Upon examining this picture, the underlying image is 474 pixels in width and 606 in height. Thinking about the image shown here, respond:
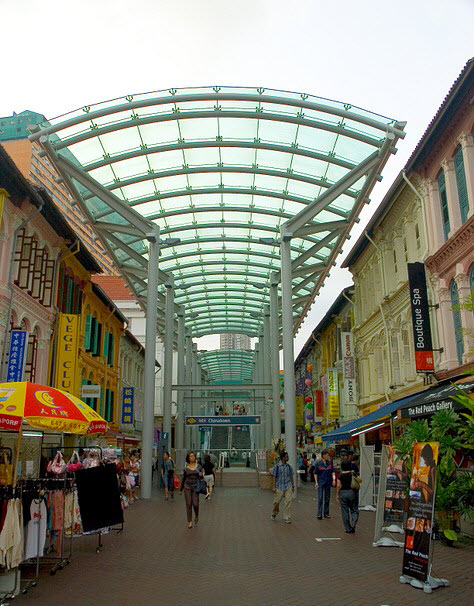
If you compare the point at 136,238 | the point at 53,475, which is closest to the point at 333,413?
the point at 136,238

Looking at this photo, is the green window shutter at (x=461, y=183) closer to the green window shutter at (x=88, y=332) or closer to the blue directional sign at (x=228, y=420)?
the blue directional sign at (x=228, y=420)

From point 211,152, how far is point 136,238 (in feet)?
20.9

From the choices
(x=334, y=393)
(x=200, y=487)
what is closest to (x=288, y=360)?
(x=200, y=487)

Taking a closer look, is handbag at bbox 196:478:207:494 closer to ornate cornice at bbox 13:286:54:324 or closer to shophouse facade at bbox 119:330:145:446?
ornate cornice at bbox 13:286:54:324

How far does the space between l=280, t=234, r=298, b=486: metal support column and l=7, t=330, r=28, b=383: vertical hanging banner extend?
10585mm

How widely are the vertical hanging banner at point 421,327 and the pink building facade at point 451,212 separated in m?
0.39

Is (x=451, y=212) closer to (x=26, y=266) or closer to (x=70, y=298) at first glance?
(x=26, y=266)

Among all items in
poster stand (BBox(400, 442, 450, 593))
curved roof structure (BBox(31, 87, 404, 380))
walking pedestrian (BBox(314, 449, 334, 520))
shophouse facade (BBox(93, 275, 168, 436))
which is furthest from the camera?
shophouse facade (BBox(93, 275, 168, 436))

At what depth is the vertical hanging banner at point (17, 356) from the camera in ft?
53.1

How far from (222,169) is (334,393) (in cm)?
1754

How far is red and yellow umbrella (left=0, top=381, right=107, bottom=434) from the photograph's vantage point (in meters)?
7.81

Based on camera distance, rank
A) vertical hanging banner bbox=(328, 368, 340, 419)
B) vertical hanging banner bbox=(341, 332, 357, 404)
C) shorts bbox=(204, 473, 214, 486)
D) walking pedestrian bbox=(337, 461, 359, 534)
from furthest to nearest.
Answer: vertical hanging banner bbox=(328, 368, 340, 419)
vertical hanging banner bbox=(341, 332, 357, 404)
shorts bbox=(204, 473, 214, 486)
walking pedestrian bbox=(337, 461, 359, 534)

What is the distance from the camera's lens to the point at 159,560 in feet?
29.8

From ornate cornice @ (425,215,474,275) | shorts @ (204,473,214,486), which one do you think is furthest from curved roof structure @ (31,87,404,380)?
shorts @ (204,473,214,486)
